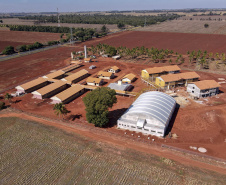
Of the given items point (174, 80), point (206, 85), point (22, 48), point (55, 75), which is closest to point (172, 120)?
point (206, 85)

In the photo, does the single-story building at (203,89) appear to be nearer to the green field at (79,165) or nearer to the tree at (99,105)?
the tree at (99,105)

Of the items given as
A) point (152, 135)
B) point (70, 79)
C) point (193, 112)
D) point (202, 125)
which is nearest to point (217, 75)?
point (193, 112)

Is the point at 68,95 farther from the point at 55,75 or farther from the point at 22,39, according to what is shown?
the point at 22,39

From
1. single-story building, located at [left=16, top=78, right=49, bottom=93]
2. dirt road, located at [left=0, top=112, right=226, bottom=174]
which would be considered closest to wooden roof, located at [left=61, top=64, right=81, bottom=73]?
single-story building, located at [left=16, top=78, right=49, bottom=93]

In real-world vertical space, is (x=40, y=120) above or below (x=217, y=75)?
below

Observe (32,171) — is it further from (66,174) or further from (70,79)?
(70,79)

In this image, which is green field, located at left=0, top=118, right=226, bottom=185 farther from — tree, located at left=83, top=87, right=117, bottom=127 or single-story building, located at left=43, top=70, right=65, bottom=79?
single-story building, located at left=43, top=70, right=65, bottom=79
